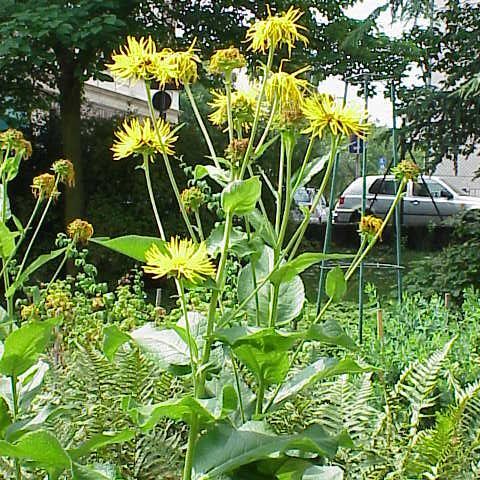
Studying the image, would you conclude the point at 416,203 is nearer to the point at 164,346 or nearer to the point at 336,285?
the point at 336,285

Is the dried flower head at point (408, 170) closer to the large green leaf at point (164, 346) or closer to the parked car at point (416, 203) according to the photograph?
the large green leaf at point (164, 346)

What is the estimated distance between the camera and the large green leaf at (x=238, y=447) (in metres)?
1.03

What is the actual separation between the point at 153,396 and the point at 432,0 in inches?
249

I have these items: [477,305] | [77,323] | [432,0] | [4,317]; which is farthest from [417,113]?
[4,317]

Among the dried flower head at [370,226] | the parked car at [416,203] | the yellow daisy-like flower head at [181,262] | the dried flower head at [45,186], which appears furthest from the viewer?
the parked car at [416,203]

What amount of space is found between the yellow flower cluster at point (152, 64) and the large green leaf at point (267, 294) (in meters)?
0.32

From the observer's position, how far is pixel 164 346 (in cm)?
115

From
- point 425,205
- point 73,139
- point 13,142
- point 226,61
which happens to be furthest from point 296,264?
point 425,205

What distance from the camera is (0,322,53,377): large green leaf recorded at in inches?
43.1

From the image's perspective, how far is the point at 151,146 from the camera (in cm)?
118

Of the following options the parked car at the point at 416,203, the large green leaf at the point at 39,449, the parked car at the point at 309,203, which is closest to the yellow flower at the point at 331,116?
the large green leaf at the point at 39,449

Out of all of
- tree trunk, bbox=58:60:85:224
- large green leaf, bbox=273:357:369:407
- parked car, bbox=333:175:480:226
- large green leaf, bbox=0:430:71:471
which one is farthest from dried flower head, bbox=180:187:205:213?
parked car, bbox=333:175:480:226

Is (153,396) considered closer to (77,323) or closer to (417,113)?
(77,323)

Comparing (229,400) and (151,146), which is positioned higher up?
(151,146)
